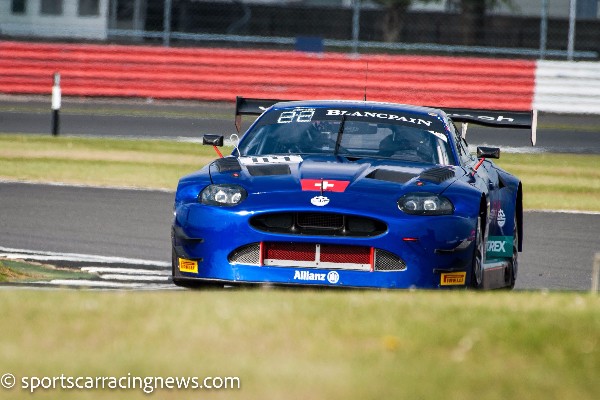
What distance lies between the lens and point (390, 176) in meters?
8.02

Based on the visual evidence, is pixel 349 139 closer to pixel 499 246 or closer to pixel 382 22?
pixel 499 246

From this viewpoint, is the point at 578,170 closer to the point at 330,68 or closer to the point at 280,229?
the point at 330,68

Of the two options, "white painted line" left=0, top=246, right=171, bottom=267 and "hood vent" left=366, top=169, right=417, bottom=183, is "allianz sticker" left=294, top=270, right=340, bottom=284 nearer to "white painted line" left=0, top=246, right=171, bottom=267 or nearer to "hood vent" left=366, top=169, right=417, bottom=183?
"hood vent" left=366, top=169, right=417, bottom=183

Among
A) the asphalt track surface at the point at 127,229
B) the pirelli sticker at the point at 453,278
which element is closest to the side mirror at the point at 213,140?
the asphalt track surface at the point at 127,229

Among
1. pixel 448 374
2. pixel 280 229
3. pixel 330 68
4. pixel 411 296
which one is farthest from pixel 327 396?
pixel 330 68

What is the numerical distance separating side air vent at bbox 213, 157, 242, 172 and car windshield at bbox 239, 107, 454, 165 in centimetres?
36

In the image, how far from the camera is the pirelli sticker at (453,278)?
7582 mm

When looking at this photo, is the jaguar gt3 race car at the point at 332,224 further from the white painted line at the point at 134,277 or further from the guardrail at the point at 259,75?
the guardrail at the point at 259,75

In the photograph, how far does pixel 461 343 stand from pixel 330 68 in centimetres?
2173

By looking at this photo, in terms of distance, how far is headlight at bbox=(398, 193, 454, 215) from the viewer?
7.59m

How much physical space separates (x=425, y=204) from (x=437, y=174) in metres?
0.56

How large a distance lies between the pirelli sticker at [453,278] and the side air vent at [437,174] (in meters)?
0.63

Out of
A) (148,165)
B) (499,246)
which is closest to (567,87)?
(148,165)

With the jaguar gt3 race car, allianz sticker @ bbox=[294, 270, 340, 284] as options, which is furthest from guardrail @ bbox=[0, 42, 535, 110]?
allianz sticker @ bbox=[294, 270, 340, 284]
